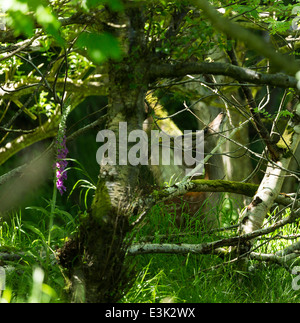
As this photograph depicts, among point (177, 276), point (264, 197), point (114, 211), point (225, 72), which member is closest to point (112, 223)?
point (114, 211)

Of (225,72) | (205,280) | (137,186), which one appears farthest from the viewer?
(205,280)

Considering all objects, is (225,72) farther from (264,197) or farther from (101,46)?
(264,197)

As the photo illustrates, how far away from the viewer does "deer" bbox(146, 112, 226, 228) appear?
453 cm

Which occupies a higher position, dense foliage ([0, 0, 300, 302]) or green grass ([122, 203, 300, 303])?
dense foliage ([0, 0, 300, 302])

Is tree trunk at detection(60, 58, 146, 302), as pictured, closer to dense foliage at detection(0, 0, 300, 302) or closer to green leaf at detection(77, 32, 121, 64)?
dense foliage at detection(0, 0, 300, 302)

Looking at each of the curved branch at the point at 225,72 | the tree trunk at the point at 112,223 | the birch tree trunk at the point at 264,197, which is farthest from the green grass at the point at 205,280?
the curved branch at the point at 225,72

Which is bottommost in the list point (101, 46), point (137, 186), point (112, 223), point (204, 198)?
point (204, 198)

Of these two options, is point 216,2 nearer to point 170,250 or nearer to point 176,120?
point 170,250

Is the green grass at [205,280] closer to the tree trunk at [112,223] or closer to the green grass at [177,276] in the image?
the green grass at [177,276]

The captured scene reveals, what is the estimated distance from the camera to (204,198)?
522cm

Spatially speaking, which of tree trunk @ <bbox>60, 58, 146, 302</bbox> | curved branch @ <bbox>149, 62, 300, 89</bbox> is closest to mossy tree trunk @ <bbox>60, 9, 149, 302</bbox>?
tree trunk @ <bbox>60, 58, 146, 302</bbox>

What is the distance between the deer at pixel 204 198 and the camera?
4.53 metres

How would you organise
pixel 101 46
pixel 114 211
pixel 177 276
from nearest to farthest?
pixel 101 46 < pixel 114 211 < pixel 177 276
